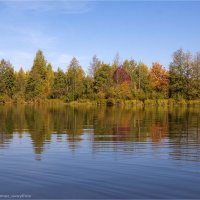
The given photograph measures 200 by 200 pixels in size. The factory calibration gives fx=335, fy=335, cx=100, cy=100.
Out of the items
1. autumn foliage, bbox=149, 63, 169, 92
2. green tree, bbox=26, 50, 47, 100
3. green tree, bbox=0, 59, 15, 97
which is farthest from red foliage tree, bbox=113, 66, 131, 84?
green tree, bbox=0, 59, 15, 97

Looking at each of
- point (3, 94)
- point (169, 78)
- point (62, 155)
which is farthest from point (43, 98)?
point (62, 155)

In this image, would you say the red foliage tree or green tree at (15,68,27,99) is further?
green tree at (15,68,27,99)

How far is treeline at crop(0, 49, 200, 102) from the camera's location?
94.9 metres

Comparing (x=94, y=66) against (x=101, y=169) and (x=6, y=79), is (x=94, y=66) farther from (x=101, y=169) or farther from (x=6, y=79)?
(x=101, y=169)

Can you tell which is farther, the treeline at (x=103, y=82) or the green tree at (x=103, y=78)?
the green tree at (x=103, y=78)

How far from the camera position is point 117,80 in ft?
331

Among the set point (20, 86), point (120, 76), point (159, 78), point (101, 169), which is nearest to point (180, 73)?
point (159, 78)

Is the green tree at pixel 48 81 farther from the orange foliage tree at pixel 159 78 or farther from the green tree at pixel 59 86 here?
the orange foliage tree at pixel 159 78

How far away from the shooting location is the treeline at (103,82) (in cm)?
9488

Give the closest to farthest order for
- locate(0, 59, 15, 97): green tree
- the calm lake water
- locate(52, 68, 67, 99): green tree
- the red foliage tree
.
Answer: the calm lake water, the red foliage tree, locate(52, 68, 67, 99): green tree, locate(0, 59, 15, 97): green tree

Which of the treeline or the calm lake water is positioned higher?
the treeline

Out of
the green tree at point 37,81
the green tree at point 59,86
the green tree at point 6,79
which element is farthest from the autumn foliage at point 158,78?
the green tree at point 6,79

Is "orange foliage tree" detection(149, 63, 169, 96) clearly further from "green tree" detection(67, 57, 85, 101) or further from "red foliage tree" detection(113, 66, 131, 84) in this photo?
"green tree" detection(67, 57, 85, 101)

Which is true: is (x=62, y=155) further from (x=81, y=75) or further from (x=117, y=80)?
(x=81, y=75)
